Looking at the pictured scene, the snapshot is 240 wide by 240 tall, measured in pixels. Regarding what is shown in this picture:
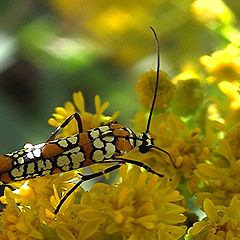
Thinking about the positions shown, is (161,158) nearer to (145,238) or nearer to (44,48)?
(145,238)

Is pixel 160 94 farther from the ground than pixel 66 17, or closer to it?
farther from the ground

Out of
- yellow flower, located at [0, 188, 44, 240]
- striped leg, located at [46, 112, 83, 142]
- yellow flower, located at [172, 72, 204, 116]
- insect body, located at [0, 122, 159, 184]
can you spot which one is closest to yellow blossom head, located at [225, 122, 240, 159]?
yellow flower, located at [172, 72, 204, 116]

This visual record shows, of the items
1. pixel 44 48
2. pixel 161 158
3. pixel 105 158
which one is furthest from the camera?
pixel 44 48

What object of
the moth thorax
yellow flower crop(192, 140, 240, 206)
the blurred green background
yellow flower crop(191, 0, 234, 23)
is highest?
yellow flower crop(191, 0, 234, 23)

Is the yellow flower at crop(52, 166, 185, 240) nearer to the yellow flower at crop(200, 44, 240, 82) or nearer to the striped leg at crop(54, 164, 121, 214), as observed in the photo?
the striped leg at crop(54, 164, 121, 214)

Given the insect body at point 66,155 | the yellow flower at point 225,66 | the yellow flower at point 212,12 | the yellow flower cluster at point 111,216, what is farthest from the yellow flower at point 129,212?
the yellow flower at point 212,12

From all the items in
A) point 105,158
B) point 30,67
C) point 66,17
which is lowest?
point 30,67

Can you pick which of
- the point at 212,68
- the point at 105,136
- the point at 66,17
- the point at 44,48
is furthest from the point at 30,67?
the point at 105,136
